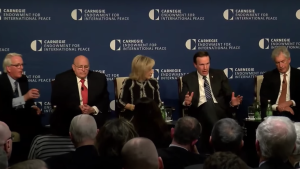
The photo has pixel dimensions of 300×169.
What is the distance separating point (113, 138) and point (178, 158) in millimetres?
501

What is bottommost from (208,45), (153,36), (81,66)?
(81,66)

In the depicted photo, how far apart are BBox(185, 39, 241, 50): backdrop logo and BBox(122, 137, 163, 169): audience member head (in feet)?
14.7

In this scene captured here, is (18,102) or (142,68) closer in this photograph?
(18,102)

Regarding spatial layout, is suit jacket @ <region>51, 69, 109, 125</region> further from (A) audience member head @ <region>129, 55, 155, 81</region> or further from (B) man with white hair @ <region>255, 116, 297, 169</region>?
(B) man with white hair @ <region>255, 116, 297, 169</region>

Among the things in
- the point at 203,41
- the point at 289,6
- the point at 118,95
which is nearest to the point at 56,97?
the point at 118,95

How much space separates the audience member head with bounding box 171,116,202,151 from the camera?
3461 millimetres

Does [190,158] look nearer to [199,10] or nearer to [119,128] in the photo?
[119,128]

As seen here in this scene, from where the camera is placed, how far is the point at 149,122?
4180mm

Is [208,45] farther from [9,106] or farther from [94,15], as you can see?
[9,106]

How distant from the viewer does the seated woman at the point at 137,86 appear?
19.4 ft

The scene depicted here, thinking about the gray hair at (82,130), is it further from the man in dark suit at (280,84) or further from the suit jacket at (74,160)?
the man in dark suit at (280,84)

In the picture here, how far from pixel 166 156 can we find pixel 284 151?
829mm

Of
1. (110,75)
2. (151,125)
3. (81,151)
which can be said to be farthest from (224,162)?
(110,75)

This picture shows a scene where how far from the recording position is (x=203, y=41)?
6852 mm
